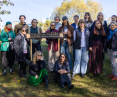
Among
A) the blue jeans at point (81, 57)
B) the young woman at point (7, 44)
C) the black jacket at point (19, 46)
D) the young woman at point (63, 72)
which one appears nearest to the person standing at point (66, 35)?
the blue jeans at point (81, 57)

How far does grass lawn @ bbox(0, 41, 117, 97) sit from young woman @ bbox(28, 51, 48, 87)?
20 centimetres

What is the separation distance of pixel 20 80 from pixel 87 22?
3.94 meters

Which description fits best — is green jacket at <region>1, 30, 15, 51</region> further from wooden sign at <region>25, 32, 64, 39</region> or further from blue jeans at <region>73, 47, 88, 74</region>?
blue jeans at <region>73, 47, 88, 74</region>

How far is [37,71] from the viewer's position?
4.77 m

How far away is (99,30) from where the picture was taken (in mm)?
5055

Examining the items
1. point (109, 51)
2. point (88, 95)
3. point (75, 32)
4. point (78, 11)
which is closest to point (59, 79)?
point (88, 95)

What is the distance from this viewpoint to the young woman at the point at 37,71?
4.64m

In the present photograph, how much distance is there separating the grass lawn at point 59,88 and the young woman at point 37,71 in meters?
0.20

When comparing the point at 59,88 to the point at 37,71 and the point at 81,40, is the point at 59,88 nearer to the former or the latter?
the point at 37,71

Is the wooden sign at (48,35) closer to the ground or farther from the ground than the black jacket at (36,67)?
farther from the ground

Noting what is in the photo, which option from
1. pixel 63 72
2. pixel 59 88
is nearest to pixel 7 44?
pixel 63 72

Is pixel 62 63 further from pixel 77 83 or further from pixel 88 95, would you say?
pixel 88 95

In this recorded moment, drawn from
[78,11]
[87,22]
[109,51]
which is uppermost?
[78,11]

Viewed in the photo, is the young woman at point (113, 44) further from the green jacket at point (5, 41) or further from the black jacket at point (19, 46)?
the green jacket at point (5, 41)
